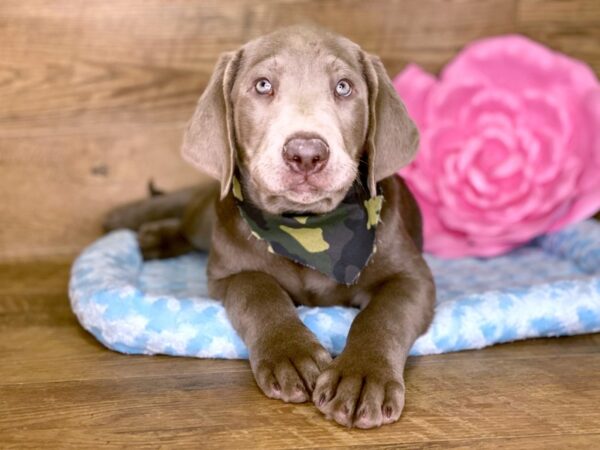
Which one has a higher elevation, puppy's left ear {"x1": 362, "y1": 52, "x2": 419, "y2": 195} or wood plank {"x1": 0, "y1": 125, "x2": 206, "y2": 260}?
puppy's left ear {"x1": 362, "y1": 52, "x2": 419, "y2": 195}

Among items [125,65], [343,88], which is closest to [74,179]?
[125,65]

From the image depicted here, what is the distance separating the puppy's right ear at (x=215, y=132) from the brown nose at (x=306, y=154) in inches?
13.7

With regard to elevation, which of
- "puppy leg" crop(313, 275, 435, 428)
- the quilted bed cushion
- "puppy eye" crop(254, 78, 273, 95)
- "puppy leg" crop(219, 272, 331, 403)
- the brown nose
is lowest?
the quilted bed cushion

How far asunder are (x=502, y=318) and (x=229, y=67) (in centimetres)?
114

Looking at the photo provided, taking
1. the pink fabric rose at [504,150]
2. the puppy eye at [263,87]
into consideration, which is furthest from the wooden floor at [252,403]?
the pink fabric rose at [504,150]

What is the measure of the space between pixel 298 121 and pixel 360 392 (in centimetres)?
77

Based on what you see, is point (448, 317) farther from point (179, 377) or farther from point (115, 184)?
point (115, 184)

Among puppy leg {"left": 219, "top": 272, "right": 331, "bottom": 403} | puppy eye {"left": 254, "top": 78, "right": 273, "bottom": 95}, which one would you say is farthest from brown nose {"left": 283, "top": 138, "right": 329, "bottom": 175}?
puppy leg {"left": 219, "top": 272, "right": 331, "bottom": 403}

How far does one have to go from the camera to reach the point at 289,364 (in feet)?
6.98

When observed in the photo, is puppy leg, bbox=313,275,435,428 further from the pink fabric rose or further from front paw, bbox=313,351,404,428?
the pink fabric rose

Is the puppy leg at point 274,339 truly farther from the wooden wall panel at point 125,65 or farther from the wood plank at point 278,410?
the wooden wall panel at point 125,65

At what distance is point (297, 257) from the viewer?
102 inches

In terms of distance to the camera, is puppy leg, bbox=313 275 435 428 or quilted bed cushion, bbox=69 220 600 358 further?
quilted bed cushion, bbox=69 220 600 358

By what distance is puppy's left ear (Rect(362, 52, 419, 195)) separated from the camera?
262cm
